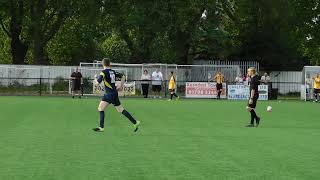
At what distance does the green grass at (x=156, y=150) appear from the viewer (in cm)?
952

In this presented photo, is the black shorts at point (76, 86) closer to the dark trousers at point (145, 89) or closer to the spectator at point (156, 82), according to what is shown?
the dark trousers at point (145, 89)

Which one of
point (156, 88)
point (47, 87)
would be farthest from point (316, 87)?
point (47, 87)

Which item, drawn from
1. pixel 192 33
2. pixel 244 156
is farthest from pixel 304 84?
pixel 244 156

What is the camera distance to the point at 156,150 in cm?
1234

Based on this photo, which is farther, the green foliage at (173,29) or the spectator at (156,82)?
the green foliage at (173,29)

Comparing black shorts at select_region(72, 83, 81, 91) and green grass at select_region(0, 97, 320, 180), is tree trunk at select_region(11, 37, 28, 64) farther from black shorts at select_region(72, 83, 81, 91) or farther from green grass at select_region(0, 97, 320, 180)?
green grass at select_region(0, 97, 320, 180)

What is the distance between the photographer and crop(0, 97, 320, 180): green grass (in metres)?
9.52

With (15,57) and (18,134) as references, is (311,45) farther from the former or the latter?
(18,134)

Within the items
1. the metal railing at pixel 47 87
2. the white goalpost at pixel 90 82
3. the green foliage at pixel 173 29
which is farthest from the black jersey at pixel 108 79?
the green foliage at pixel 173 29

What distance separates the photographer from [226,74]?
5094cm

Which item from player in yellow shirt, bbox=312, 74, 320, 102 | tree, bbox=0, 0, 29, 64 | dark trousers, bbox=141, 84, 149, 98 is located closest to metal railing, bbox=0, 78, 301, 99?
dark trousers, bbox=141, 84, 149, 98

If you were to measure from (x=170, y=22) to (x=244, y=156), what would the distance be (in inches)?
1692

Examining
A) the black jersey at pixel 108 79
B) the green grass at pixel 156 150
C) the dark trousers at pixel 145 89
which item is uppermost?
the black jersey at pixel 108 79

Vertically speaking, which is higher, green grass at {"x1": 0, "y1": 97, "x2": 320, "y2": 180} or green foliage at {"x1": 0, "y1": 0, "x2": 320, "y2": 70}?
green foliage at {"x1": 0, "y1": 0, "x2": 320, "y2": 70}
